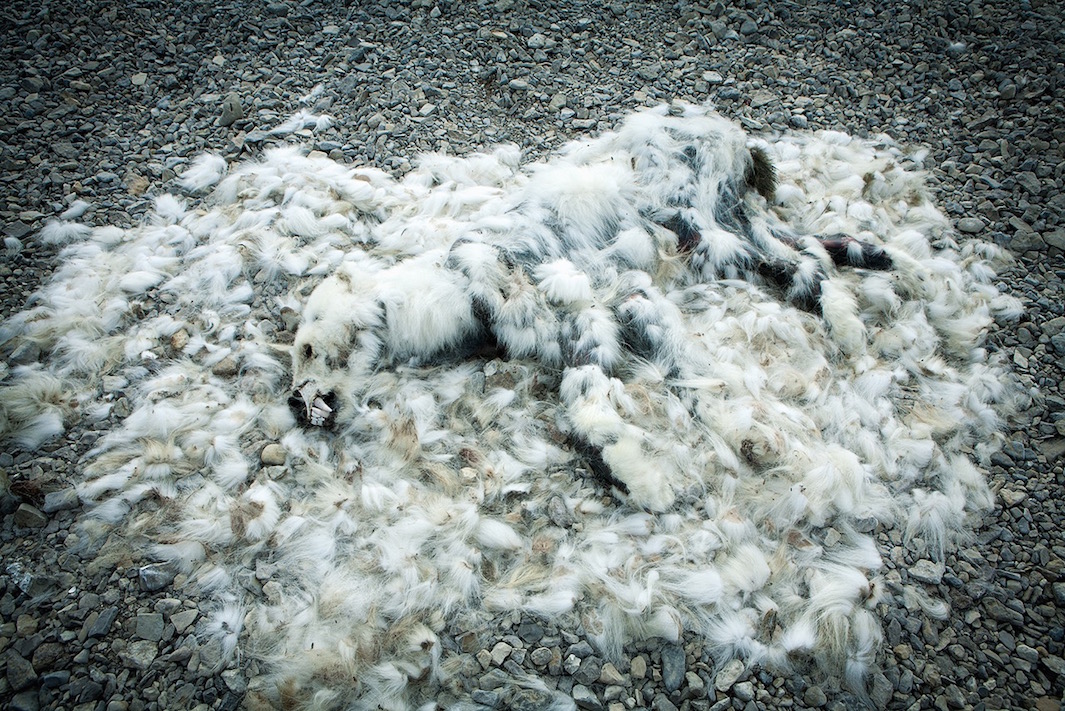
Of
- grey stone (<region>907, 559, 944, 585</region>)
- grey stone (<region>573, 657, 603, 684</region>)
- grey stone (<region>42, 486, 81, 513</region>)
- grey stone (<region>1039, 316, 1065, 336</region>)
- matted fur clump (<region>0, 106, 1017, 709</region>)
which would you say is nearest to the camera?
grey stone (<region>573, 657, 603, 684</region>)

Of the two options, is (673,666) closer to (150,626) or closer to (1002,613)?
(1002,613)

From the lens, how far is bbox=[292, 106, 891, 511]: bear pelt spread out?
112 inches

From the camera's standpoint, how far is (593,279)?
3170 mm

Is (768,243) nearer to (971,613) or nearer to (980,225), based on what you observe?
(980,225)

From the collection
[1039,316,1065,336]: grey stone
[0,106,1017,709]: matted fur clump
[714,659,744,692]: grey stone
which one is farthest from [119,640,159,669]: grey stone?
[1039,316,1065,336]: grey stone

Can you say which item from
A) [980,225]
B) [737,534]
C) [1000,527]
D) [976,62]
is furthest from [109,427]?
[976,62]

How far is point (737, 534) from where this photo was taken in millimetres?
2504

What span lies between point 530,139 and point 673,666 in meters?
3.40

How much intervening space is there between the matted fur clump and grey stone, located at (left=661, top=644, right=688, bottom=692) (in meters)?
0.10

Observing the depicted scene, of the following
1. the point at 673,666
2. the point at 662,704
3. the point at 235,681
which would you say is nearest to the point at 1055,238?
the point at 673,666

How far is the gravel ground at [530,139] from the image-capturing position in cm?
221

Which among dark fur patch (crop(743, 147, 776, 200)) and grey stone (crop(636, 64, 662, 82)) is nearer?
dark fur patch (crop(743, 147, 776, 200))

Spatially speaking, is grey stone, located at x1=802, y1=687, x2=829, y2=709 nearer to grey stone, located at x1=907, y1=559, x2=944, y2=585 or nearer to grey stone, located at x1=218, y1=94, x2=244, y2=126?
grey stone, located at x1=907, y1=559, x2=944, y2=585

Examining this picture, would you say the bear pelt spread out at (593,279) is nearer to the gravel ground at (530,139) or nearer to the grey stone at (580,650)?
the grey stone at (580,650)
